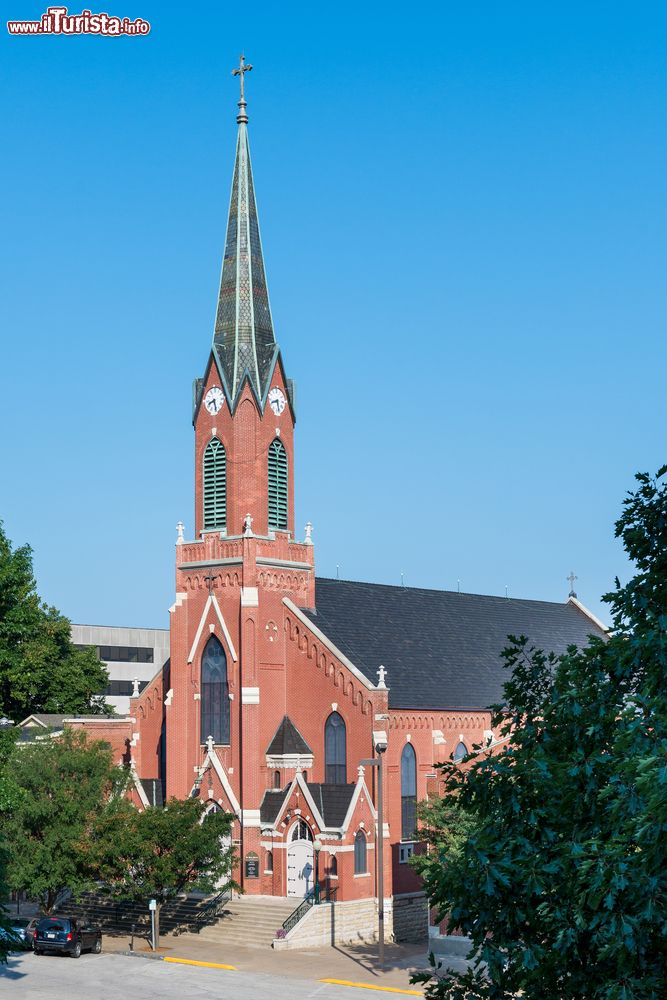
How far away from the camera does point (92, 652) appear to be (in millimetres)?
76688

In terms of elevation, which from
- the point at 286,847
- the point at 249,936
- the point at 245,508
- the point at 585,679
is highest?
the point at 245,508

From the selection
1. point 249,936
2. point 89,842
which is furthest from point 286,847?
point 89,842

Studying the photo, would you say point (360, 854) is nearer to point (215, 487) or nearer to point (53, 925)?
point (53, 925)

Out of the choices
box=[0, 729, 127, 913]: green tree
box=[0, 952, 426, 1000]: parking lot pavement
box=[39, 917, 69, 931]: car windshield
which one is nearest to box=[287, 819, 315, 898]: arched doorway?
box=[0, 952, 426, 1000]: parking lot pavement

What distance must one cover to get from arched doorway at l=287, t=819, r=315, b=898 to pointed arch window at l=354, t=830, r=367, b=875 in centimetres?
171

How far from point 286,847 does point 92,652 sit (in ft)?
101

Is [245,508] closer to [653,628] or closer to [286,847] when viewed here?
[286,847]

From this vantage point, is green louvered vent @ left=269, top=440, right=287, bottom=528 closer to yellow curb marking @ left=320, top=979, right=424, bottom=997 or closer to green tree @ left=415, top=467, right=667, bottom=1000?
yellow curb marking @ left=320, top=979, right=424, bottom=997

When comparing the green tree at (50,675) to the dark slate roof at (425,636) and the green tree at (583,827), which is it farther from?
the green tree at (583,827)

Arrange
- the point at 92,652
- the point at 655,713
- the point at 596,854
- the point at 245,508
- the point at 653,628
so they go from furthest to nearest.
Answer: the point at 92,652 < the point at 245,508 < the point at 653,628 < the point at 655,713 < the point at 596,854

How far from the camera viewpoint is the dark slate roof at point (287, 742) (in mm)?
51219

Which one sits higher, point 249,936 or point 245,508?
point 245,508

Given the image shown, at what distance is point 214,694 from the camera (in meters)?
53.6

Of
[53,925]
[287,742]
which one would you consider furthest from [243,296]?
[53,925]
